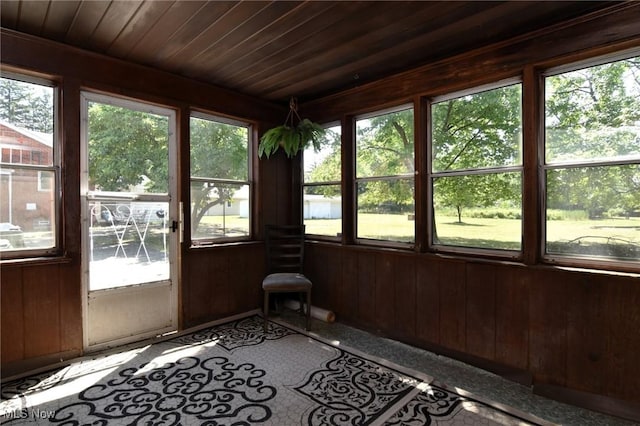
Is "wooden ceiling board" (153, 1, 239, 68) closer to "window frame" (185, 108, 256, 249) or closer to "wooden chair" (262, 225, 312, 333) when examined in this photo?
"window frame" (185, 108, 256, 249)

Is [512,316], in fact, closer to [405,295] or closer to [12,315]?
[405,295]

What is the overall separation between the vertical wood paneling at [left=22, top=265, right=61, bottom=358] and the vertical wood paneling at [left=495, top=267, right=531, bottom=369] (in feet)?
11.0

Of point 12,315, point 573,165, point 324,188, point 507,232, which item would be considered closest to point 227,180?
point 324,188

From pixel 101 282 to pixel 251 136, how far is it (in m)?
2.07

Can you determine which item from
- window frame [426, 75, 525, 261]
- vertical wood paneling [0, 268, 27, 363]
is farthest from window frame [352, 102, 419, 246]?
vertical wood paneling [0, 268, 27, 363]

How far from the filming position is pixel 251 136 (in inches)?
145

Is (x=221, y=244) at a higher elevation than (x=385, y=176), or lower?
lower

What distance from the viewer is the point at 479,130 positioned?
8.42 ft

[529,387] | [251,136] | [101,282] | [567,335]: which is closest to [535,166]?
[567,335]

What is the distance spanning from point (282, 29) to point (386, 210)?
1.81 m

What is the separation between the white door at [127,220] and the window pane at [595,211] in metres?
3.15

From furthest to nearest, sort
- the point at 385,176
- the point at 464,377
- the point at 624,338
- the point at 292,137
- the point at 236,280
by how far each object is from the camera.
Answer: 1. the point at 236,280
2. the point at 292,137
3. the point at 385,176
4. the point at 464,377
5. the point at 624,338

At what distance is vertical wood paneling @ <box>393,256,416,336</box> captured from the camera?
2.83 meters

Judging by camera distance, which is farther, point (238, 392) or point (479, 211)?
point (479, 211)
